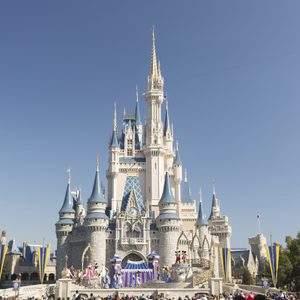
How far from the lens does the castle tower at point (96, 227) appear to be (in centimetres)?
5559

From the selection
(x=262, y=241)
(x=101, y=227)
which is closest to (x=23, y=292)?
(x=101, y=227)

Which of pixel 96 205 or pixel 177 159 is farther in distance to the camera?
pixel 177 159

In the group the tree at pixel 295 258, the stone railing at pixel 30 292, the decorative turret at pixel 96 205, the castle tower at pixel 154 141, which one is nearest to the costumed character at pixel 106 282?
the stone railing at pixel 30 292

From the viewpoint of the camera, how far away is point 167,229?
188 feet

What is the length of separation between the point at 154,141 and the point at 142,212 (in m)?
13.1

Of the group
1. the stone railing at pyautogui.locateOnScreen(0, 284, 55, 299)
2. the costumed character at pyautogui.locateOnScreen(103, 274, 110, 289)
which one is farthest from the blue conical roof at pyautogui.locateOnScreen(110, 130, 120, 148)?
the stone railing at pyautogui.locateOnScreen(0, 284, 55, 299)

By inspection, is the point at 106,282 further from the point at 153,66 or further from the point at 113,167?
the point at 153,66

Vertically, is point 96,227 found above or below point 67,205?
below

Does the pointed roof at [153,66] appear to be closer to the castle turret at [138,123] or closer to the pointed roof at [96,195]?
the castle turret at [138,123]

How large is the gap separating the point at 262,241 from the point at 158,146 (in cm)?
3115

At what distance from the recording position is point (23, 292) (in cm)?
3353

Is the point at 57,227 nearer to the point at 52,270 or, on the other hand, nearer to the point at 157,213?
the point at 157,213

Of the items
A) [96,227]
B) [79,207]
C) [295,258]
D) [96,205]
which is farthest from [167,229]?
[295,258]

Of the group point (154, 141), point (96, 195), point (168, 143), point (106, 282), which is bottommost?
point (106, 282)
